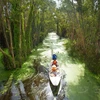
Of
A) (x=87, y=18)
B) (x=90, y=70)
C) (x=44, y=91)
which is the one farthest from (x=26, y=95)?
(x=87, y=18)

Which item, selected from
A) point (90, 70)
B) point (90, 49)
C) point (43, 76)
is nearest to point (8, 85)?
point (43, 76)

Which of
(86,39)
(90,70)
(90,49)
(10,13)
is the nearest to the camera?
(10,13)

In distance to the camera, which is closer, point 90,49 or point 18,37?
point 18,37

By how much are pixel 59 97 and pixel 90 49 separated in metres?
9.60

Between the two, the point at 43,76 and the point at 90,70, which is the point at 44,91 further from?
the point at 90,70

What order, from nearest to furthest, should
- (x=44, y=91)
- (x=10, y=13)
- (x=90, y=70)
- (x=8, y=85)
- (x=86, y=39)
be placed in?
1. (x=44, y=91)
2. (x=8, y=85)
3. (x=10, y=13)
4. (x=90, y=70)
5. (x=86, y=39)

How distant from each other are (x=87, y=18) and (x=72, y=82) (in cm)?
897

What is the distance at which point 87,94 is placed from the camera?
1257cm

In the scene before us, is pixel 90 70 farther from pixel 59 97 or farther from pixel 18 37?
pixel 18 37

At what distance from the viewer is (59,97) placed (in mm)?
12312

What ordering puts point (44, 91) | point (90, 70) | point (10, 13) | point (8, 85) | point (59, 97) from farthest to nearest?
point (90, 70), point (10, 13), point (8, 85), point (44, 91), point (59, 97)

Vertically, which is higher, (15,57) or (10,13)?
(10,13)

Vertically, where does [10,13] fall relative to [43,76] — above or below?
above

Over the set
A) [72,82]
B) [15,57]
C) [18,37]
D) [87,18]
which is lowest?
[72,82]
